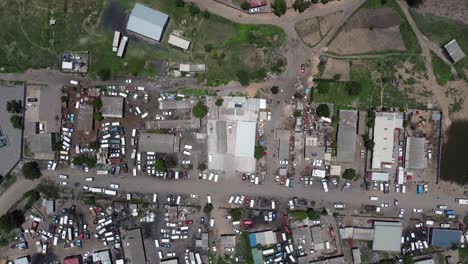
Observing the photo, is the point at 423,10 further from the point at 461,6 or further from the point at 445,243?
the point at 445,243

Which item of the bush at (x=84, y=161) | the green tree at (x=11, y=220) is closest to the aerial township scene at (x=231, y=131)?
the bush at (x=84, y=161)

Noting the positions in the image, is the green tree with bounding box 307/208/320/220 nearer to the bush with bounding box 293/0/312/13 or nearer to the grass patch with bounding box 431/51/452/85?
the grass patch with bounding box 431/51/452/85

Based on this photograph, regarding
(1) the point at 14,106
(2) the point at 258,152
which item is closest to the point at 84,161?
(1) the point at 14,106

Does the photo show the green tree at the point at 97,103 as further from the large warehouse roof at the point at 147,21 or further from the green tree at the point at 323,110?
the green tree at the point at 323,110

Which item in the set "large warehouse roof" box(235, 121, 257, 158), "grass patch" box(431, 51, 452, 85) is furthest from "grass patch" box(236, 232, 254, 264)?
"grass patch" box(431, 51, 452, 85)

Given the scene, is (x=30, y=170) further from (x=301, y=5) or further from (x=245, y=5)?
(x=301, y=5)

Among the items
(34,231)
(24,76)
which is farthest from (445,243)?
(24,76)
